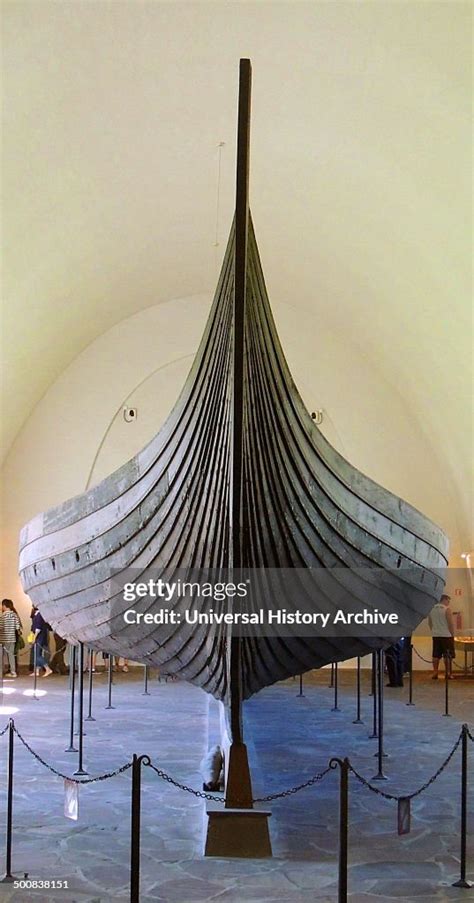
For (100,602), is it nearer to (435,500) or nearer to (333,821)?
(333,821)

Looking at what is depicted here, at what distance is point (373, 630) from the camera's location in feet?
20.2

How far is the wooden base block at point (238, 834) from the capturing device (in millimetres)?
5035

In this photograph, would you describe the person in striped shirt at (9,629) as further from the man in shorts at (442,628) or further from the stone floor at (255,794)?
the man in shorts at (442,628)

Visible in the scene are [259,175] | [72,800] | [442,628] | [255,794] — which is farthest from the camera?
[442,628]

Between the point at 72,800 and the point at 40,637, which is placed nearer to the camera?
the point at 72,800

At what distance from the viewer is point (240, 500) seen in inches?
193

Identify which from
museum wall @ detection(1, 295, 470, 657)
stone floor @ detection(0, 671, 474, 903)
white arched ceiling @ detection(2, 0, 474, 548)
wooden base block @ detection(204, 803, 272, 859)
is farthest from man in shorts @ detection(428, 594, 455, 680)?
wooden base block @ detection(204, 803, 272, 859)

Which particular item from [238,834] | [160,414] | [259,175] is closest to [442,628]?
[160,414]

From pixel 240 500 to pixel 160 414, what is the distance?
10.2 m

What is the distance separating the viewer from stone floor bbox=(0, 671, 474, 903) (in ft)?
15.0

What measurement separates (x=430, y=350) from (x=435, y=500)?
3.32m

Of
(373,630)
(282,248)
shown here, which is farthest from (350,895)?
(282,248)

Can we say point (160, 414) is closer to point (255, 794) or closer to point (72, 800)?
→ point (255, 794)

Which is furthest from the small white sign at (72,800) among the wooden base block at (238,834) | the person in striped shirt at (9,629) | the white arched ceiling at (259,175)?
the person in striped shirt at (9,629)
